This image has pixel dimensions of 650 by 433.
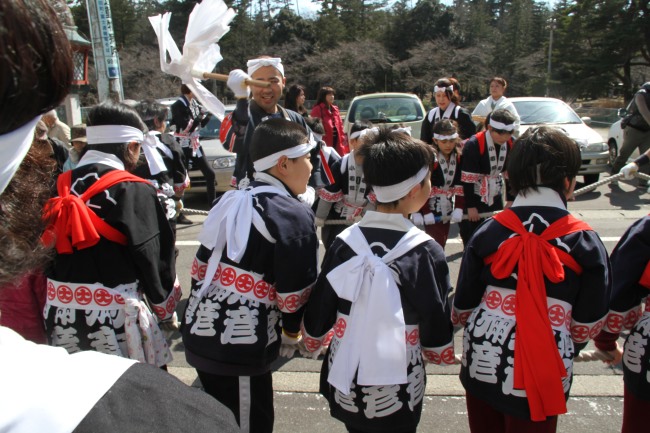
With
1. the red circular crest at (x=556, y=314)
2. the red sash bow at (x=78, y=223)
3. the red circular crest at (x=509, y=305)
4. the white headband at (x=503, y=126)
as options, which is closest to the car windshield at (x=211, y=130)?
the white headband at (x=503, y=126)

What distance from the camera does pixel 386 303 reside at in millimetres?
1826

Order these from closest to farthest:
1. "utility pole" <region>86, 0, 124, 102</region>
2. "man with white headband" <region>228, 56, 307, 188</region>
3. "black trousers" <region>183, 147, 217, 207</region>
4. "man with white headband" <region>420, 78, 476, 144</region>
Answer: "man with white headband" <region>228, 56, 307, 188</region> < "man with white headband" <region>420, 78, 476, 144</region> < "black trousers" <region>183, 147, 217, 207</region> < "utility pole" <region>86, 0, 124, 102</region>

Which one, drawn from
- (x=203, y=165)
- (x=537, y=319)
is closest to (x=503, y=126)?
(x=537, y=319)

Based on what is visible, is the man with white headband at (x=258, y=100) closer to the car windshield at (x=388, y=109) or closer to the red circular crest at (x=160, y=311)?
the red circular crest at (x=160, y=311)

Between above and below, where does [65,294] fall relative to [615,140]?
above

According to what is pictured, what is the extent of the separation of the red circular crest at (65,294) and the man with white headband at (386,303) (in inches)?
42.2

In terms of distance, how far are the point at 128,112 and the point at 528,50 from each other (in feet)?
120

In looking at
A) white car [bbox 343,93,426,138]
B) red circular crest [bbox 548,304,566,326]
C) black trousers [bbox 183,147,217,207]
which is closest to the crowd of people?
red circular crest [bbox 548,304,566,326]

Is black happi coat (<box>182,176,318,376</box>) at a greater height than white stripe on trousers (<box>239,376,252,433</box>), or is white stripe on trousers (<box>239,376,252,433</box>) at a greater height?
black happi coat (<box>182,176,318,376</box>)

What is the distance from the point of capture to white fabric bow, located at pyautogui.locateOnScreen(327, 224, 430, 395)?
1.82 m

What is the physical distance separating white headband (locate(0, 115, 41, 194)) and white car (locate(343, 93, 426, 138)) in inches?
385

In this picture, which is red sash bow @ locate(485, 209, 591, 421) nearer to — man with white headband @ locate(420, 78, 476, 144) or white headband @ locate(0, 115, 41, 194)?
white headband @ locate(0, 115, 41, 194)

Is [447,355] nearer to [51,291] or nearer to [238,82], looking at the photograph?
[51,291]

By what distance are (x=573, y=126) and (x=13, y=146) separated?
10.2m
